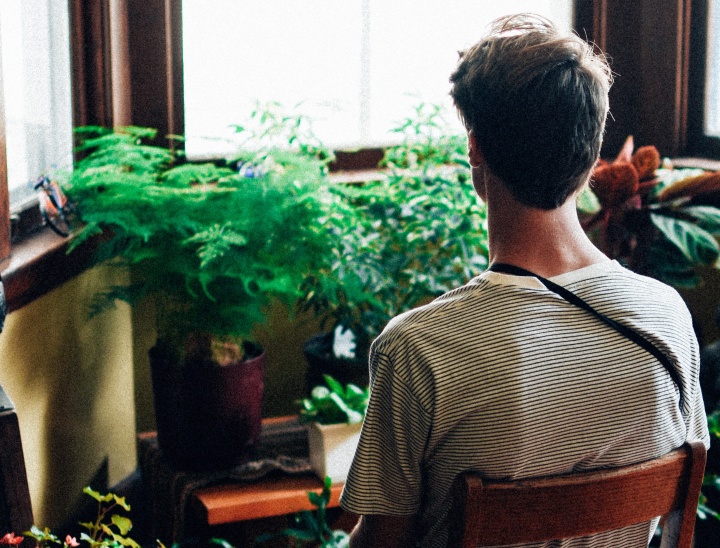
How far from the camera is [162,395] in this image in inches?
74.5

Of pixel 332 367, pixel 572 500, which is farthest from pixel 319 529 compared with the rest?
pixel 572 500

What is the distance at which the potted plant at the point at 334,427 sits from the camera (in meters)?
1.87

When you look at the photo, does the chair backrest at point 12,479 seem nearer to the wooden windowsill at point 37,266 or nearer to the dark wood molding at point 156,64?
the wooden windowsill at point 37,266

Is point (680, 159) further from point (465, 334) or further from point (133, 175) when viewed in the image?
point (465, 334)

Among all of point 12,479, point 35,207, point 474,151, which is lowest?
point 12,479

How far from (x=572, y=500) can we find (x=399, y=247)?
1.18 m

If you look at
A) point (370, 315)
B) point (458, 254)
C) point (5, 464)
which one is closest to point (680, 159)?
point (458, 254)

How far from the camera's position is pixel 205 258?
1689mm

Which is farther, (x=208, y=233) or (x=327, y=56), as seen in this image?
(x=327, y=56)

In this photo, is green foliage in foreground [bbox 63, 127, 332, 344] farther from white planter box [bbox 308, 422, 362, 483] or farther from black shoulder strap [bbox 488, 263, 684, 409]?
black shoulder strap [bbox 488, 263, 684, 409]

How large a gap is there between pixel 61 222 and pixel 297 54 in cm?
99

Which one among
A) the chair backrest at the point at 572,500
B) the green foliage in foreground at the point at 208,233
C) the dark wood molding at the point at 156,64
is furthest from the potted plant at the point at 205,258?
the chair backrest at the point at 572,500

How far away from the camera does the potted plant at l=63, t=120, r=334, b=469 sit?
1.75m

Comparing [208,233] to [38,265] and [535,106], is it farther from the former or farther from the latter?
[535,106]
